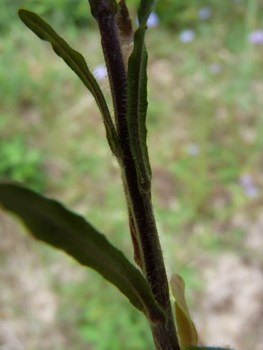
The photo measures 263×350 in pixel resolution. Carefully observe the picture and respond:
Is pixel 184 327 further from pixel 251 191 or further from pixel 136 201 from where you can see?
pixel 251 191

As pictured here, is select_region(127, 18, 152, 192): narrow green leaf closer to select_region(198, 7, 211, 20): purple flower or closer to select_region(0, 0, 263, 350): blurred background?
select_region(0, 0, 263, 350): blurred background

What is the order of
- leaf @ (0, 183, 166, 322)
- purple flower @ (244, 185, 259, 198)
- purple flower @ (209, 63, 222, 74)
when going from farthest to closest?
1. purple flower @ (209, 63, 222, 74)
2. purple flower @ (244, 185, 259, 198)
3. leaf @ (0, 183, 166, 322)

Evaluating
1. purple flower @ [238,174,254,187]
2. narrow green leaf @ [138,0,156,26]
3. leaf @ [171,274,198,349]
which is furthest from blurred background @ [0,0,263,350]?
narrow green leaf @ [138,0,156,26]

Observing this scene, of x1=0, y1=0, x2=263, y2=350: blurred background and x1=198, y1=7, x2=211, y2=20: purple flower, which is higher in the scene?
x1=198, y1=7, x2=211, y2=20: purple flower

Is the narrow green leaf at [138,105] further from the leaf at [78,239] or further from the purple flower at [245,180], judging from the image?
the purple flower at [245,180]

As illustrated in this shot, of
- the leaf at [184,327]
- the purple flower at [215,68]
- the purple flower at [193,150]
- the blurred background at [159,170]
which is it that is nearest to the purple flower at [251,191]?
the blurred background at [159,170]

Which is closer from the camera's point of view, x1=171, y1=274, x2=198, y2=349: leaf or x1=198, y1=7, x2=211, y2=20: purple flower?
x1=171, y1=274, x2=198, y2=349: leaf

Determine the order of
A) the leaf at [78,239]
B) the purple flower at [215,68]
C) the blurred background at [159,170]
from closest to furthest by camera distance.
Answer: the leaf at [78,239], the blurred background at [159,170], the purple flower at [215,68]
